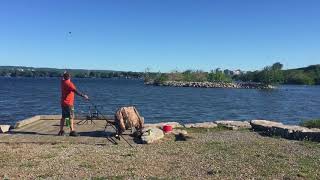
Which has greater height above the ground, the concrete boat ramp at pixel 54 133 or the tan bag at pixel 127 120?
the tan bag at pixel 127 120

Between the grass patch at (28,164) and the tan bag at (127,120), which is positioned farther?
the tan bag at (127,120)

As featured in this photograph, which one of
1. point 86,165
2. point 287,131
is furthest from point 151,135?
point 287,131

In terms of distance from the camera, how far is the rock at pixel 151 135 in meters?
16.1

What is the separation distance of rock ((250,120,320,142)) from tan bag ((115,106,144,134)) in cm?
532

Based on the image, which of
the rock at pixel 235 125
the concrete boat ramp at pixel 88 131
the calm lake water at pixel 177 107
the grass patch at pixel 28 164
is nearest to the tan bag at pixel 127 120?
the concrete boat ramp at pixel 88 131

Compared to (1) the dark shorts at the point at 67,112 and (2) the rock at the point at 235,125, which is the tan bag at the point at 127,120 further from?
(2) the rock at the point at 235,125

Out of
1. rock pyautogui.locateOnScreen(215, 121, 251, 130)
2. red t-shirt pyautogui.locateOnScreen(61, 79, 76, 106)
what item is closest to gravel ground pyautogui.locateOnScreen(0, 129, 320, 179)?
red t-shirt pyautogui.locateOnScreen(61, 79, 76, 106)

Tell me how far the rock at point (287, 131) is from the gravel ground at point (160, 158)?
90 cm

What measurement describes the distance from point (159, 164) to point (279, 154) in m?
3.86

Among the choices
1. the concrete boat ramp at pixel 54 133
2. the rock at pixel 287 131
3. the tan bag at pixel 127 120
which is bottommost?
the concrete boat ramp at pixel 54 133

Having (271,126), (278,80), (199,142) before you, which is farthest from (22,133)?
(278,80)

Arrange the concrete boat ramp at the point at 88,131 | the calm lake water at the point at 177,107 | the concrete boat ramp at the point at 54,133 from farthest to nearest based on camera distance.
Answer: the calm lake water at the point at 177,107 → the concrete boat ramp at the point at 88,131 → the concrete boat ramp at the point at 54,133

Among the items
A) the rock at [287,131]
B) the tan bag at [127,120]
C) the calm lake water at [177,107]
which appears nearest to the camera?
the tan bag at [127,120]

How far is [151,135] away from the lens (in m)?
16.4
